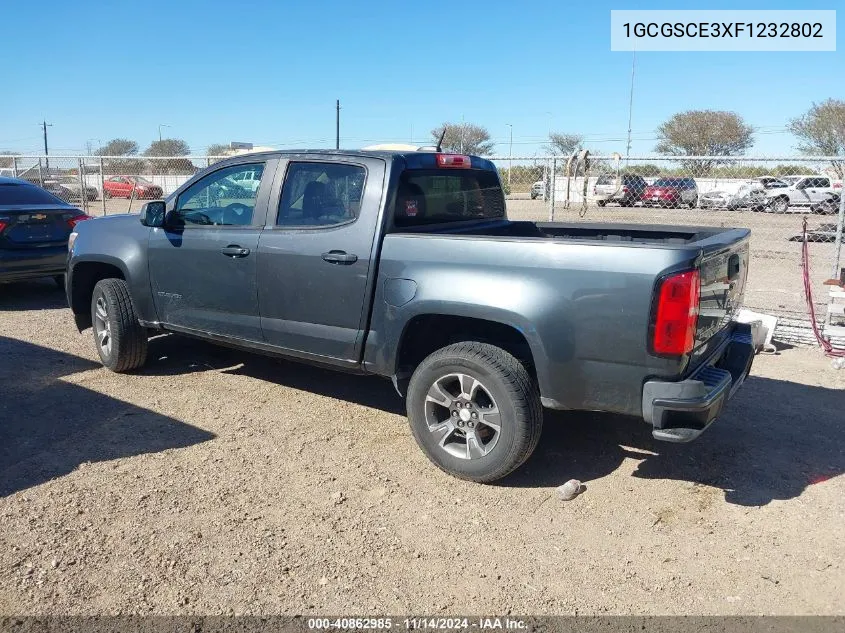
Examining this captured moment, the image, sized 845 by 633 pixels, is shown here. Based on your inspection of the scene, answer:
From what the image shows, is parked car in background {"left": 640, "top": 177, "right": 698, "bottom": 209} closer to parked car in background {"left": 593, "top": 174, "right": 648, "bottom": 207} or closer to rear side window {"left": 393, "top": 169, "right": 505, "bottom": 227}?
parked car in background {"left": 593, "top": 174, "right": 648, "bottom": 207}

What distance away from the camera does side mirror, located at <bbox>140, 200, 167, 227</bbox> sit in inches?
205

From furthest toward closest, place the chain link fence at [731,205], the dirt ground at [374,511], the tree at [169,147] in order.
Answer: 1. the tree at [169,147]
2. the chain link fence at [731,205]
3. the dirt ground at [374,511]

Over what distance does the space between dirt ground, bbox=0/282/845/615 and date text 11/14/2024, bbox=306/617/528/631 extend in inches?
2.5

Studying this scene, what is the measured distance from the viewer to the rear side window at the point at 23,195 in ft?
29.0

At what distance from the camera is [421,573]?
125 inches

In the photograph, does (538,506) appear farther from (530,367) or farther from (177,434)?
(177,434)

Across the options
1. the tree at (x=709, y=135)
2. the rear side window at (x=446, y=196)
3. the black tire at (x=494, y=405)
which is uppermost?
the tree at (x=709, y=135)

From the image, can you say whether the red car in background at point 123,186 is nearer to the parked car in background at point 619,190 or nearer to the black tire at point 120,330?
the parked car in background at point 619,190

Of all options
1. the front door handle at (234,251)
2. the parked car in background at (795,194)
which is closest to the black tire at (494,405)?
the front door handle at (234,251)

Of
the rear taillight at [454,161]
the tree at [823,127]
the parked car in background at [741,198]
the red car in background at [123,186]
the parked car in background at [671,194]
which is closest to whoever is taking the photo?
the rear taillight at [454,161]

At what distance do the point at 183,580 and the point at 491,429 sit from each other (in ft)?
5.94

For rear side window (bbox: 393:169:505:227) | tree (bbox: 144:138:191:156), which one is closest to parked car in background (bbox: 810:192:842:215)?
rear side window (bbox: 393:169:505:227)

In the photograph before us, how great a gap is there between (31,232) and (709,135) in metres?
42.6

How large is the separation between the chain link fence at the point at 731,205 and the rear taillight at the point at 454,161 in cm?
135
